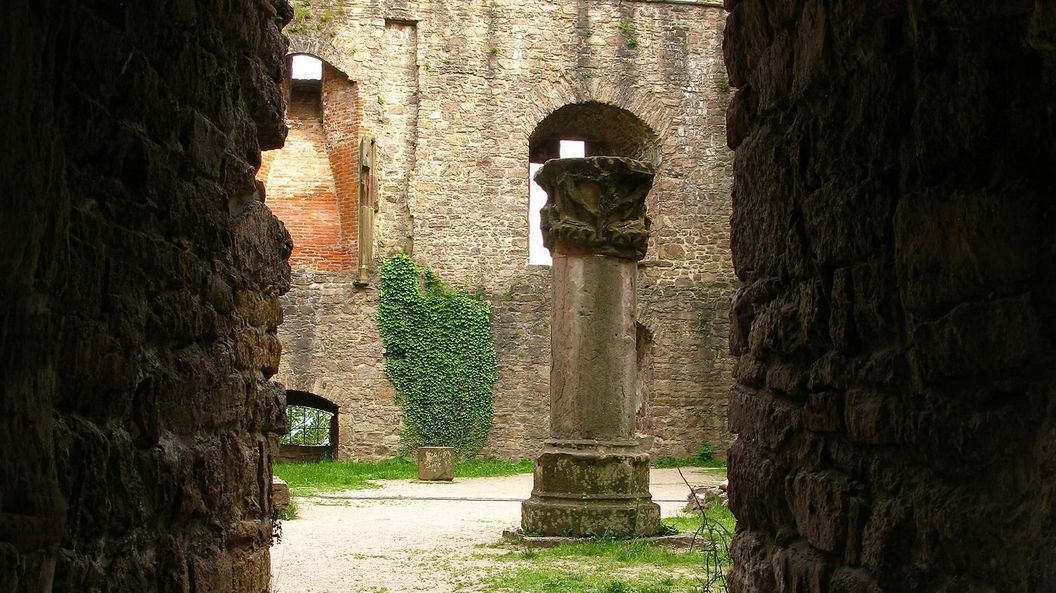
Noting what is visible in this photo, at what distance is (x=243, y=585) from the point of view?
13.2ft

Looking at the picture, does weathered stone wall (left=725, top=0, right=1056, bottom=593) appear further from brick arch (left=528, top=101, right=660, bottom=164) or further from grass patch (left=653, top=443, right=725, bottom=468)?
brick arch (left=528, top=101, right=660, bottom=164)

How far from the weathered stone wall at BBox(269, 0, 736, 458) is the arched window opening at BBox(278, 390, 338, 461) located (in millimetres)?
922

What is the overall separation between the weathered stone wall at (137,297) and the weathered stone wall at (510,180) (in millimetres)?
14728

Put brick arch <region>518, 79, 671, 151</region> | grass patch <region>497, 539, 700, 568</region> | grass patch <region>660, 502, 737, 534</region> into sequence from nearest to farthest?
grass patch <region>497, 539, 700, 568</region> < grass patch <region>660, 502, 737, 534</region> < brick arch <region>518, 79, 671, 151</region>

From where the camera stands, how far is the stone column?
31.3ft

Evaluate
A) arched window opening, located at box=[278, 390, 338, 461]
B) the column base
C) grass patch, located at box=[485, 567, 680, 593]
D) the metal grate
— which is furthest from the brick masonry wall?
grass patch, located at box=[485, 567, 680, 593]

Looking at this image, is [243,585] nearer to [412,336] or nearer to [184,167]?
[184,167]

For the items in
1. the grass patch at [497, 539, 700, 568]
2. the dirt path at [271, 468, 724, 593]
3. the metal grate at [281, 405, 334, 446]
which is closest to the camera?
the dirt path at [271, 468, 724, 593]

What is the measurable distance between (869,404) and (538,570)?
Answer: 209 inches

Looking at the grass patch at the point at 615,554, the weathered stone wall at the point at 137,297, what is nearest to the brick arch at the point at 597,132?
the grass patch at the point at 615,554

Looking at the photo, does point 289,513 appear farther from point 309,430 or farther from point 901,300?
point 309,430

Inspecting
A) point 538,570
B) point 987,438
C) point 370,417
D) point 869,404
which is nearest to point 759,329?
point 869,404

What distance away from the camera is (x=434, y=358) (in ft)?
63.9

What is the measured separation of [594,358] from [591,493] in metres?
1.19
